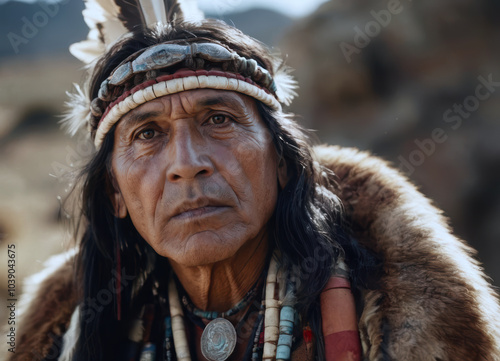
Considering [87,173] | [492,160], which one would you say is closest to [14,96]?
[492,160]

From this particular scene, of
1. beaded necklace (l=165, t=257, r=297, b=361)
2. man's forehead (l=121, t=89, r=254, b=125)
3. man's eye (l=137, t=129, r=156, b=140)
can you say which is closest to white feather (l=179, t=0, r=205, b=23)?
man's forehead (l=121, t=89, r=254, b=125)

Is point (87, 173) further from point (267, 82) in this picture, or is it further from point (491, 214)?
point (491, 214)

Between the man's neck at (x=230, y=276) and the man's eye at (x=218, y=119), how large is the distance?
57 cm

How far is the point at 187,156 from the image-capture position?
87.3 inches

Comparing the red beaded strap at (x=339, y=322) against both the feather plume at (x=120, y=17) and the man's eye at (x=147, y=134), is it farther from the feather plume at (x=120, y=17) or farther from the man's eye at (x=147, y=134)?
the feather plume at (x=120, y=17)

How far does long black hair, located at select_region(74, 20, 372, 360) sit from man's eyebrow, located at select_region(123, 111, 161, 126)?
0.21 metres

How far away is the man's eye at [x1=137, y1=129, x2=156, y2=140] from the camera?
239cm

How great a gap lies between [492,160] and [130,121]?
18.7ft

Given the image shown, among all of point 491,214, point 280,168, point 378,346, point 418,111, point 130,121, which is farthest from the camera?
point 418,111

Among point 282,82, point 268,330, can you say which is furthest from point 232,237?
point 282,82

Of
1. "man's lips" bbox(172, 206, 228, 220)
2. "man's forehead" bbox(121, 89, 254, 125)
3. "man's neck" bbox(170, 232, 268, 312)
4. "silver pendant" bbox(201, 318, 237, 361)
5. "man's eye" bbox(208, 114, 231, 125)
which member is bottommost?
"silver pendant" bbox(201, 318, 237, 361)

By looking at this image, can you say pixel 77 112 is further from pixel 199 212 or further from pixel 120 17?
pixel 199 212

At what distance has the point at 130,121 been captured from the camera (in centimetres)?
242

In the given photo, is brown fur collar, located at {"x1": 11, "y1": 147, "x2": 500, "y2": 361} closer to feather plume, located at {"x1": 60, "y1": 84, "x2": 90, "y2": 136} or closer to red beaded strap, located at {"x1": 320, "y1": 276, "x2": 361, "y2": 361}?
red beaded strap, located at {"x1": 320, "y1": 276, "x2": 361, "y2": 361}
